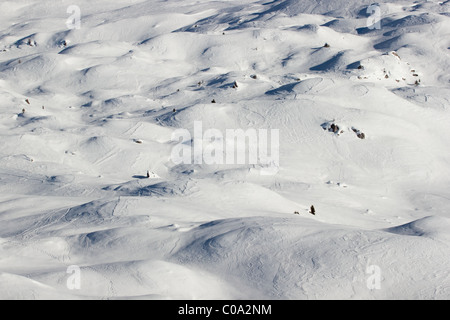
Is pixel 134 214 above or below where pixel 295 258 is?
above

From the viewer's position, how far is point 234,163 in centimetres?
1027

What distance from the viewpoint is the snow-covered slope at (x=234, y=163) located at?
5145 mm

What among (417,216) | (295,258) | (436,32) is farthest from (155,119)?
(436,32)

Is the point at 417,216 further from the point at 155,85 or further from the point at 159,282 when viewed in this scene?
the point at 155,85

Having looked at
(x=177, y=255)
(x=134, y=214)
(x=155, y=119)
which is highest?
(x=155, y=119)

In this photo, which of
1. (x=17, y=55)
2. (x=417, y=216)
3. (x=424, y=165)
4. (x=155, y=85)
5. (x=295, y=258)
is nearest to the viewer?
(x=295, y=258)

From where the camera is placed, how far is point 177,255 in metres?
5.62

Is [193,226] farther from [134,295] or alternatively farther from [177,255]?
[134,295]

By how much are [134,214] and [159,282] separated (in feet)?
7.26

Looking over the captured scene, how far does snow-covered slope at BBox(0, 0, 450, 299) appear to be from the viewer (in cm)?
514

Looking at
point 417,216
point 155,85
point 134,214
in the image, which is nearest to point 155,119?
point 155,85

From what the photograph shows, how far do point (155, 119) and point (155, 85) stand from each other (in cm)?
294

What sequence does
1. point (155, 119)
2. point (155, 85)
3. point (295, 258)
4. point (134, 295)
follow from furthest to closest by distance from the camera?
point (155, 85) < point (155, 119) < point (295, 258) < point (134, 295)

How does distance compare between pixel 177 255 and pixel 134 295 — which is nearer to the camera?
pixel 134 295
